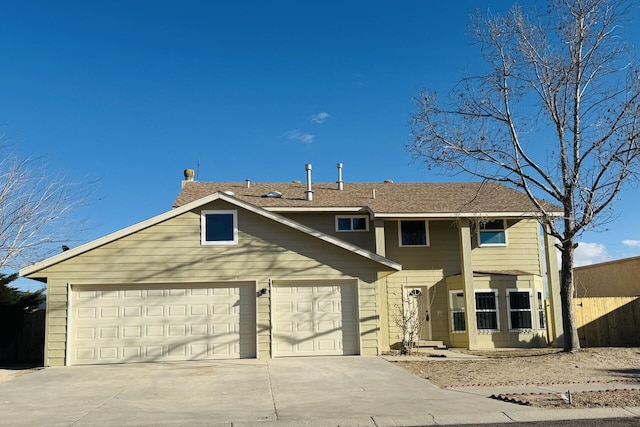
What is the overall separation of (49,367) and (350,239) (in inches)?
397

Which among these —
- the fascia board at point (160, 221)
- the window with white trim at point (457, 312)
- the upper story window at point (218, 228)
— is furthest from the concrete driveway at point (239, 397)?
the window with white trim at point (457, 312)

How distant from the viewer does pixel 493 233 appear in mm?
20297

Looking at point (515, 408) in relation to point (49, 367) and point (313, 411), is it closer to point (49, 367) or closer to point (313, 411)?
point (313, 411)

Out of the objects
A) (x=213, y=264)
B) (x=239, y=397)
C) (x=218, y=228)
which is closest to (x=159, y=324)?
(x=213, y=264)

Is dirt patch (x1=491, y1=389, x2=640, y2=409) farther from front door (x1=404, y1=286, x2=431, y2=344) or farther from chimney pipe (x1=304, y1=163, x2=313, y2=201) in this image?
chimney pipe (x1=304, y1=163, x2=313, y2=201)

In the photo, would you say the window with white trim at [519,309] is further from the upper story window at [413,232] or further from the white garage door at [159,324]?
the white garage door at [159,324]

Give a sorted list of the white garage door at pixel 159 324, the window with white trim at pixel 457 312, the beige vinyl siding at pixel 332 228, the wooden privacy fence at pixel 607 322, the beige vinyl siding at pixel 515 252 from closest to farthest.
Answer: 1. the white garage door at pixel 159 324
2. the wooden privacy fence at pixel 607 322
3. the window with white trim at pixel 457 312
4. the beige vinyl siding at pixel 332 228
5. the beige vinyl siding at pixel 515 252

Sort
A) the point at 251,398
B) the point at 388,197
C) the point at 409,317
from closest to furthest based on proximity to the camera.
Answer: the point at 251,398
the point at 409,317
the point at 388,197

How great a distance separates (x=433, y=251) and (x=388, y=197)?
2.58 m

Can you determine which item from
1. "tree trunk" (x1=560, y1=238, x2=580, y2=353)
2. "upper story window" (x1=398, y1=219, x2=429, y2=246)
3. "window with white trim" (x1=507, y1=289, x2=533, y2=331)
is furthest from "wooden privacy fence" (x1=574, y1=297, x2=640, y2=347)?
"upper story window" (x1=398, y1=219, x2=429, y2=246)

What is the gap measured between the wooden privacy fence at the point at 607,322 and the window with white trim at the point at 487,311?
99.0 inches

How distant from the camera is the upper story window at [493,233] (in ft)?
66.3

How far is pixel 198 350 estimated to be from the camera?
583 inches

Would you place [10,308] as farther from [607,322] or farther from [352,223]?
[607,322]
